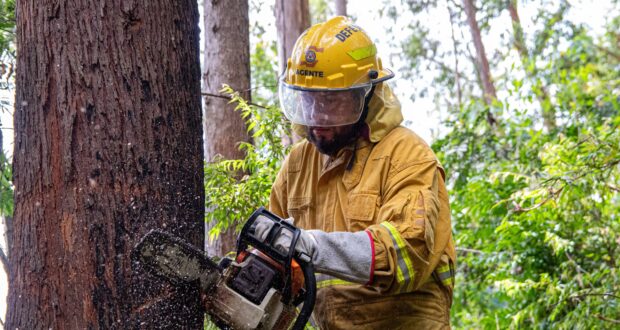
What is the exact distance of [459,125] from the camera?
30.2 feet

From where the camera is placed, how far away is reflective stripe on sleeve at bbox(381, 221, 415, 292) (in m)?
2.69

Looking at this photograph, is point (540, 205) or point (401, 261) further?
point (540, 205)

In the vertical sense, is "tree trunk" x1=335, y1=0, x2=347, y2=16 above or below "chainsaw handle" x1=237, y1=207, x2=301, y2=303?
above

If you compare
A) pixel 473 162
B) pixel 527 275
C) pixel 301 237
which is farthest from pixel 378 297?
pixel 473 162

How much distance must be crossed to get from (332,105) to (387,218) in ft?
2.09

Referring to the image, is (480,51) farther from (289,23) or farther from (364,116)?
(364,116)

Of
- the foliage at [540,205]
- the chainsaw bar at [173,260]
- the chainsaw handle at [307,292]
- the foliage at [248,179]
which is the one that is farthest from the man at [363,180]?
the foliage at [540,205]

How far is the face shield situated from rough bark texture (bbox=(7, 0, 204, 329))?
0.79 m

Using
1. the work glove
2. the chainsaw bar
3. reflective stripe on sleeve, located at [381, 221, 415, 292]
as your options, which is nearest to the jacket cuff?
the work glove

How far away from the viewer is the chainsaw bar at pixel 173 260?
2230mm

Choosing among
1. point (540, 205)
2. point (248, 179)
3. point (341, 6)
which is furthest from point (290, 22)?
point (341, 6)

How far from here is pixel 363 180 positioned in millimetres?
3094

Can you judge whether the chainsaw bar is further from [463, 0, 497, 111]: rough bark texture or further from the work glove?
[463, 0, 497, 111]: rough bark texture

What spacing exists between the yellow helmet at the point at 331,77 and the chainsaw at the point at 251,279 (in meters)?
0.79
